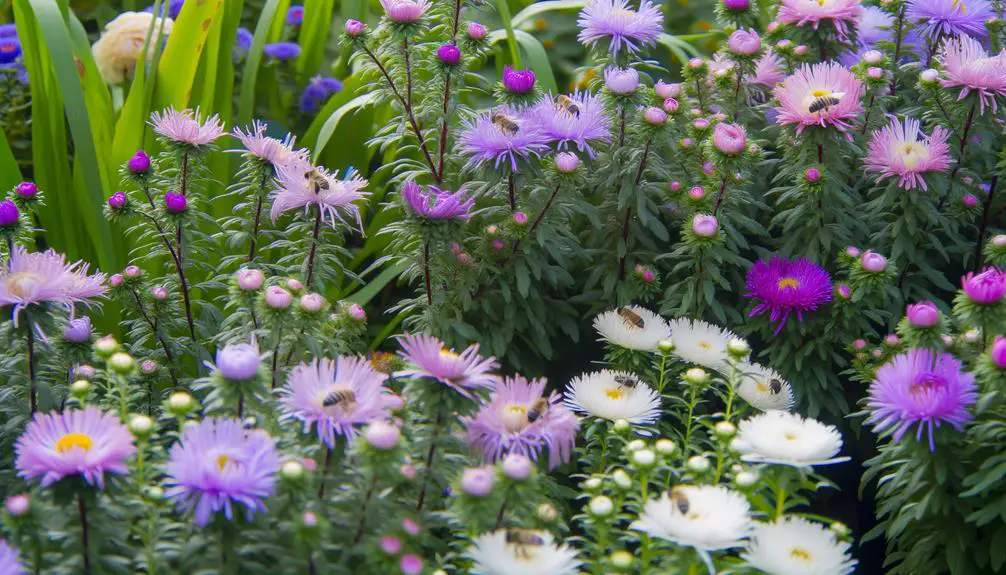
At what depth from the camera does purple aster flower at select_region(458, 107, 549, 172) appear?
206 cm

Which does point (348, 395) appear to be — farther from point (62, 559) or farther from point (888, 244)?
point (888, 244)

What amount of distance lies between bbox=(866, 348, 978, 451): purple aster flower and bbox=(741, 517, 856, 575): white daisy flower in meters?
0.21

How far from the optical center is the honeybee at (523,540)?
145 centimetres

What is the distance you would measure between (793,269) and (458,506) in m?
1.04

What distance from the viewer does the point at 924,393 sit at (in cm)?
165

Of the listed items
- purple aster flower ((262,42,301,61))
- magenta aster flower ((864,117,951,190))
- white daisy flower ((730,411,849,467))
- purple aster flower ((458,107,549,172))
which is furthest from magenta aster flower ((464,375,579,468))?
purple aster flower ((262,42,301,61))

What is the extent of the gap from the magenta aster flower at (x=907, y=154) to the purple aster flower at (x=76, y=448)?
154cm

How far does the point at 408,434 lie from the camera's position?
1.60 metres

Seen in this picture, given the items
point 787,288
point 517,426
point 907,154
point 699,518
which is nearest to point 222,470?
point 517,426

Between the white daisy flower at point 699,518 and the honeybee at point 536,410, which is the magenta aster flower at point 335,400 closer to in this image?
the honeybee at point 536,410

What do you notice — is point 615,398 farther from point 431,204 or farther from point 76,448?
point 76,448

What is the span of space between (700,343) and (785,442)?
46cm

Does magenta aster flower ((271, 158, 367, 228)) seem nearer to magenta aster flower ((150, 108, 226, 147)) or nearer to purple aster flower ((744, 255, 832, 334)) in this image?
magenta aster flower ((150, 108, 226, 147))

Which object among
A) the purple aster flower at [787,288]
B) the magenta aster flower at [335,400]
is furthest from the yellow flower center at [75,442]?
the purple aster flower at [787,288]
